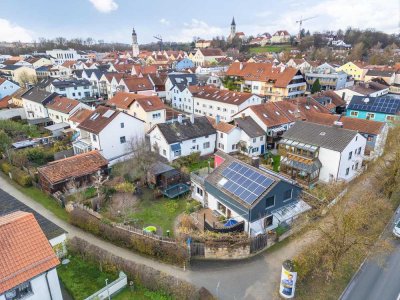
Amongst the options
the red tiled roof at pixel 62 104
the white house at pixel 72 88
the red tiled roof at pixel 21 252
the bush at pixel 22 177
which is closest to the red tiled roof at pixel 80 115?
the red tiled roof at pixel 62 104

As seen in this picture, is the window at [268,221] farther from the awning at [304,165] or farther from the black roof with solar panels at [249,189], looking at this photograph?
the awning at [304,165]

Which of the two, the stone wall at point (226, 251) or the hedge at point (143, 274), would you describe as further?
the stone wall at point (226, 251)

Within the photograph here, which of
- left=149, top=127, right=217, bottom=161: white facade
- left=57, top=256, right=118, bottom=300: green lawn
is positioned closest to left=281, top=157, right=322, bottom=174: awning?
left=149, top=127, right=217, bottom=161: white facade

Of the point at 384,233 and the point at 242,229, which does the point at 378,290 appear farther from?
the point at 242,229

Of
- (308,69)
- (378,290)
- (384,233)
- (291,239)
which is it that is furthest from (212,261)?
(308,69)

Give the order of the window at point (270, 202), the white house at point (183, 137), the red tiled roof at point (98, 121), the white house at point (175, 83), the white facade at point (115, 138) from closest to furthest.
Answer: the window at point (270, 202) < the red tiled roof at point (98, 121) < the white facade at point (115, 138) < the white house at point (183, 137) < the white house at point (175, 83)

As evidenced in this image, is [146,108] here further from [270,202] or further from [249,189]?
[270,202]
